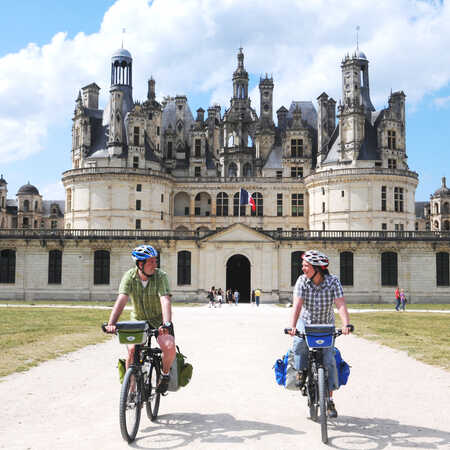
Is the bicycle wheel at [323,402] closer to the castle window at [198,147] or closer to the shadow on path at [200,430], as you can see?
the shadow on path at [200,430]

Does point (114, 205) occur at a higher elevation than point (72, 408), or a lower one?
higher

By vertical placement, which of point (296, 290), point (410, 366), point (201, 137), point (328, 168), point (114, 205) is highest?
point (201, 137)

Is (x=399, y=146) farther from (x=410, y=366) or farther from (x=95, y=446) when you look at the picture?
(x=95, y=446)

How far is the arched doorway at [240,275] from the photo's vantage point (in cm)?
5297

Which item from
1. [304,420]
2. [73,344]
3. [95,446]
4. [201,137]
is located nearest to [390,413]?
[304,420]

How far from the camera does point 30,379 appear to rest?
38.4 feet

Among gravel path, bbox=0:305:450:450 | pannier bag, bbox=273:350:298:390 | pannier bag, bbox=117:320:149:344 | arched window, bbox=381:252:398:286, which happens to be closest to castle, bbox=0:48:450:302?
arched window, bbox=381:252:398:286

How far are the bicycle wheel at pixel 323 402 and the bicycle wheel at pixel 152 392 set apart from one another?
2.35 metres

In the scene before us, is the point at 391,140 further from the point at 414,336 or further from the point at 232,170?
the point at 414,336

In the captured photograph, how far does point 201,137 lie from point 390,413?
207ft

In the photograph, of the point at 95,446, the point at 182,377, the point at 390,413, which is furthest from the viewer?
the point at 390,413

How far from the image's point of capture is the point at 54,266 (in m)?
52.1

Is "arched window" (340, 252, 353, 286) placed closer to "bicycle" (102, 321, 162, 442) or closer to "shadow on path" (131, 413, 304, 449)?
"shadow on path" (131, 413, 304, 449)

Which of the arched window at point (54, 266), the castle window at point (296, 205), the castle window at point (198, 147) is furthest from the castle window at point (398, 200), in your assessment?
the arched window at point (54, 266)
